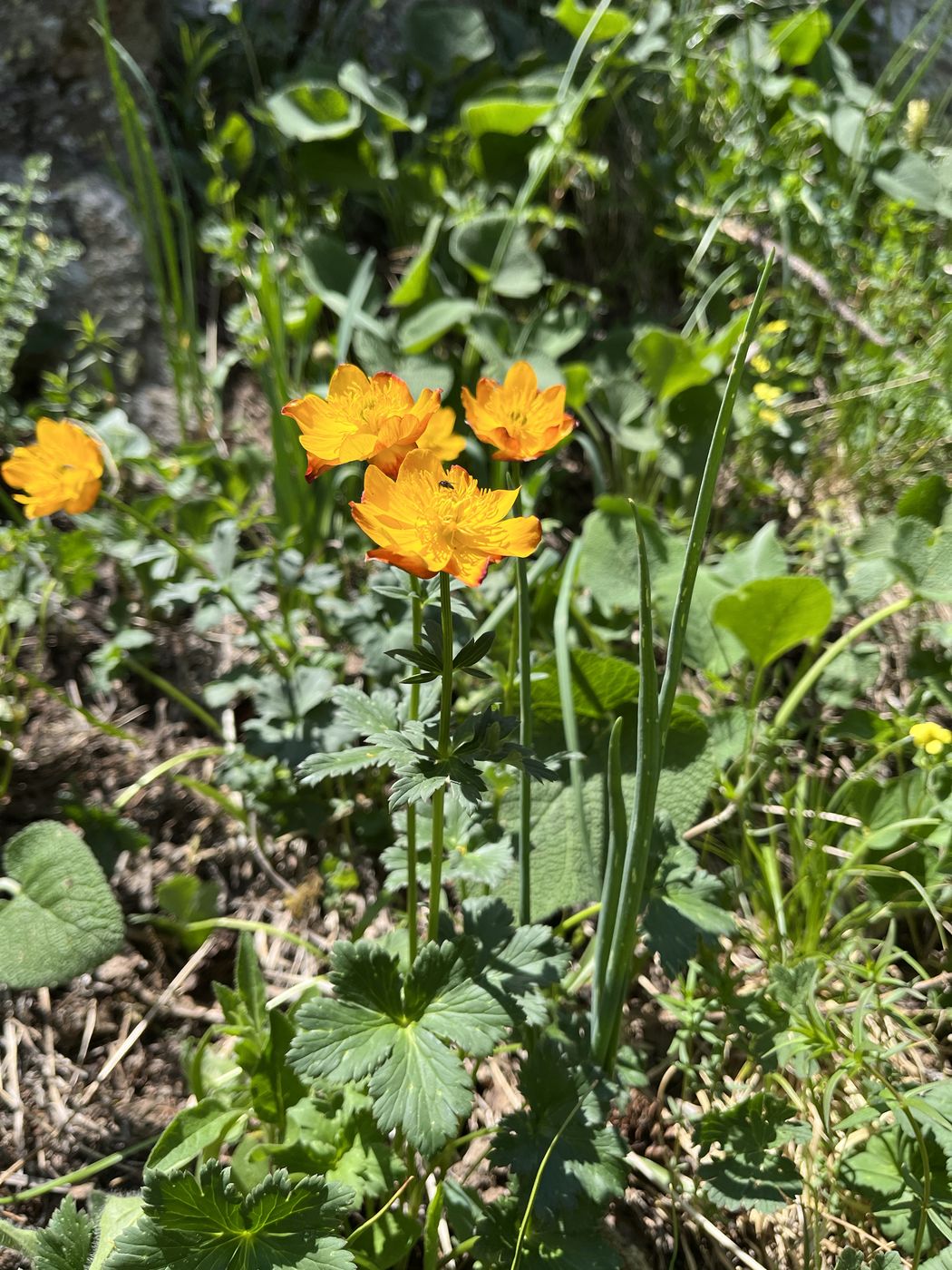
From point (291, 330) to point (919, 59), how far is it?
2.25 m

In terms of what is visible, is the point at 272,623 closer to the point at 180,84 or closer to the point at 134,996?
the point at 134,996

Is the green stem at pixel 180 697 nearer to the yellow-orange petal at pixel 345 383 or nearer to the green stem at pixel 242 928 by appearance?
the green stem at pixel 242 928

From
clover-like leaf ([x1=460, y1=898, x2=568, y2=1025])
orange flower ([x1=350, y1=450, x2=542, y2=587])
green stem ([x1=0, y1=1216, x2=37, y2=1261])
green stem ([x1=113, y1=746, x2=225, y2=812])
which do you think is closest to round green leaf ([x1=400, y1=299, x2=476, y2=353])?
green stem ([x1=113, y1=746, x2=225, y2=812])

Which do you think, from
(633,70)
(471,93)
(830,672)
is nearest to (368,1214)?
(830,672)

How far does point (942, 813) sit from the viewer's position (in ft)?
4.30

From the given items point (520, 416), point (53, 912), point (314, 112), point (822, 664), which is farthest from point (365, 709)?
point (314, 112)

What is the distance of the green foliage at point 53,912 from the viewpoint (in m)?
1.25

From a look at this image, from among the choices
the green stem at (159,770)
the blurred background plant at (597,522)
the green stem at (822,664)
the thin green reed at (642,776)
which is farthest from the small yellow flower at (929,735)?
the green stem at (159,770)

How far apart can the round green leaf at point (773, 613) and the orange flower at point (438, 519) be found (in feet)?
2.39

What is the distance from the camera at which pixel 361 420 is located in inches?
36.7

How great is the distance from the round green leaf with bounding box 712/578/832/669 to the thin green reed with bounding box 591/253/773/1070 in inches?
18.9

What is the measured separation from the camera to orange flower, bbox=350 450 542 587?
0.83 metres

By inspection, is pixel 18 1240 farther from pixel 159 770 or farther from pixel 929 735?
pixel 929 735

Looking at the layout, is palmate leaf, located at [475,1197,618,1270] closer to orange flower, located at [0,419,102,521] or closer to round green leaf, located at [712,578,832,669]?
round green leaf, located at [712,578,832,669]
